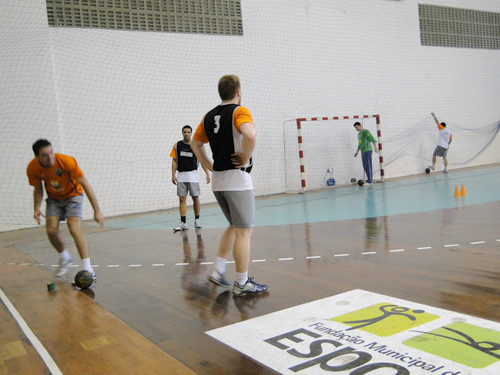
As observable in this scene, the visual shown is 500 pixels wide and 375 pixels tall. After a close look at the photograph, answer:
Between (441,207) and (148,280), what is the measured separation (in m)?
5.73

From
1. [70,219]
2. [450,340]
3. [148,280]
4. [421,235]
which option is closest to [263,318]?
[450,340]

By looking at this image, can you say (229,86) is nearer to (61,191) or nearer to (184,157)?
(61,191)

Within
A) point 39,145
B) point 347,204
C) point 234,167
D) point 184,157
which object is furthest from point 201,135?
point 347,204

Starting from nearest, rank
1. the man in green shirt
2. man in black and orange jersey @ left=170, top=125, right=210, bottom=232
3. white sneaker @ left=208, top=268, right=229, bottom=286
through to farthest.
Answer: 1. white sneaker @ left=208, top=268, right=229, bottom=286
2. man in black and orange jersey @ left=170, top=125, right=210, bottom=232
3. the man in green shirt

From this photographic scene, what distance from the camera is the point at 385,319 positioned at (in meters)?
3.09

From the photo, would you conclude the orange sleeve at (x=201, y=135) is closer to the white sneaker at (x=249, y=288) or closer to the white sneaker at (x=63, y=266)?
the white sneaker at (x=249, y=288)

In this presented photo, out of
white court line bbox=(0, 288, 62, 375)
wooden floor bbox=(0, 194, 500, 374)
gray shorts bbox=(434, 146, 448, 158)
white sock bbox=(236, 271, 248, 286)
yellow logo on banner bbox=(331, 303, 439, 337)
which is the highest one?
gray shorts bbox=(434, 146, 448, 158)

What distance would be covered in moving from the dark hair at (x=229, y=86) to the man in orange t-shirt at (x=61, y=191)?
67.5 inches

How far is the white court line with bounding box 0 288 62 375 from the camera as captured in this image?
2.80 metres

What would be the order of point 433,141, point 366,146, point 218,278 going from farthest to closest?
point 433,141 < point 366,146 < point 218,278

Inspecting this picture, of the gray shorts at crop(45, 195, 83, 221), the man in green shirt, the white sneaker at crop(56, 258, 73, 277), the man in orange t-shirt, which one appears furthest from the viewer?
the man in green shirt

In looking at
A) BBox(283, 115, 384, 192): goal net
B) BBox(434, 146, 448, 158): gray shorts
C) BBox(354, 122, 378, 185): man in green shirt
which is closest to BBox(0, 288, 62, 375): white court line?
BBox(283, 115, 384, 192): goal net

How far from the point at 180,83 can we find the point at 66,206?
8.06 meters

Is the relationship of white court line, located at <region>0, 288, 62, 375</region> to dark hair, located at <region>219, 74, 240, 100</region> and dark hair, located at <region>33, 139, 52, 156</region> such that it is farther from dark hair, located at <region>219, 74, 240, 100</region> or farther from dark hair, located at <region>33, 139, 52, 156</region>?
dark hair, located at <region>219, 74, 240, 100</region>
